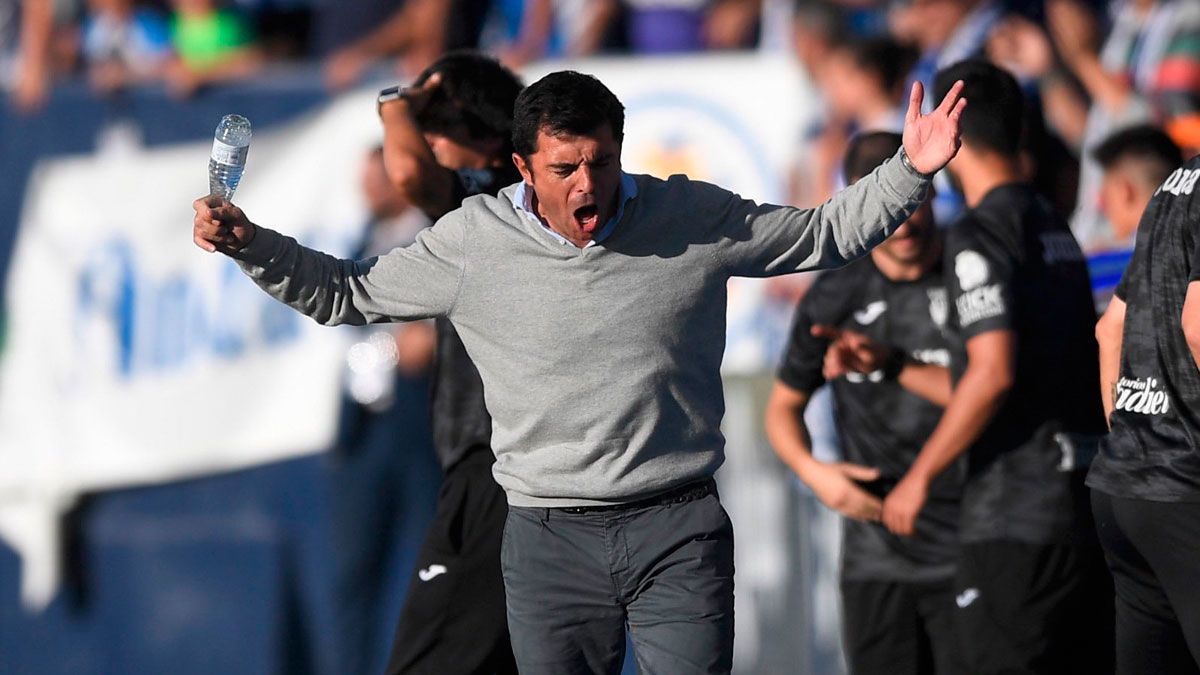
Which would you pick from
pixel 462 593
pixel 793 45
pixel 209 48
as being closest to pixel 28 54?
pixel 209 48

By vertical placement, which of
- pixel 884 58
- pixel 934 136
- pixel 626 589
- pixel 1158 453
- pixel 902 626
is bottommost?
pixel 902 626

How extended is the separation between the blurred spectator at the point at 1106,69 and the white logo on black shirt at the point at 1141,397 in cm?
296

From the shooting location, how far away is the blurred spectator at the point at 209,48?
7.72 metres

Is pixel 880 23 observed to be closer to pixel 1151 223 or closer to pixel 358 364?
pixel 358 364

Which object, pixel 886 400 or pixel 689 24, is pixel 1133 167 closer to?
pixel 886 400

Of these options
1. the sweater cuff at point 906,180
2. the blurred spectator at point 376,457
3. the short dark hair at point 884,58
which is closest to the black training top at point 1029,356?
the sweater cuff at point 906,180

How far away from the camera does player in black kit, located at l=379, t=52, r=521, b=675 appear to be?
450 centimetres

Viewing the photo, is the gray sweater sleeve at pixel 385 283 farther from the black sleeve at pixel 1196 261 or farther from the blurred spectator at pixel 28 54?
the blurred spectator at pixel 28 54

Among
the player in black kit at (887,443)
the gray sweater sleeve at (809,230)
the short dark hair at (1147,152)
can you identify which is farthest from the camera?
the short dark hair at (1147,152)

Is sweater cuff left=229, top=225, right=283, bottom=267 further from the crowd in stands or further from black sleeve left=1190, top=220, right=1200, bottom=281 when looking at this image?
the crowd in stands

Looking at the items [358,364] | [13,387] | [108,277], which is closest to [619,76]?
[358,364]

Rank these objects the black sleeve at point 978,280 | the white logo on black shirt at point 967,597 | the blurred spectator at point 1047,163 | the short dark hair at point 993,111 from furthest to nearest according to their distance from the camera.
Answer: the blurred spectator at point 1047,163 → the short dark hair at point 993,111 → the white logo on black shirt at point 967,597 → the black sleeve at point 978,280

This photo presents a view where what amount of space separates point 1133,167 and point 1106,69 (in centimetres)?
133

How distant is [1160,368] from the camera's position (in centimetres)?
358
